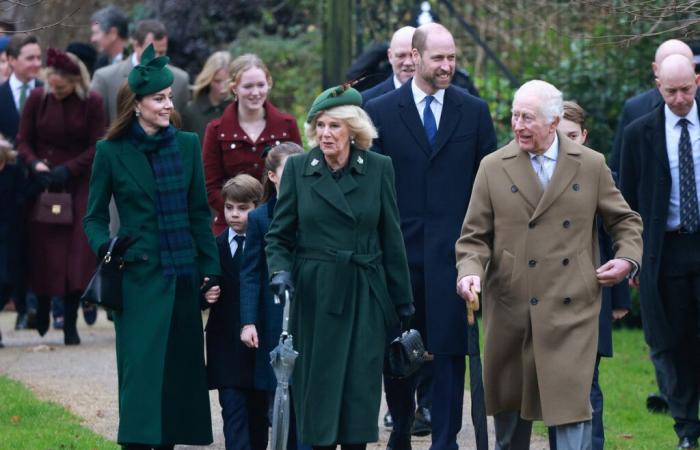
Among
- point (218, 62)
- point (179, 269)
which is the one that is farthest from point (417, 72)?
point (218, 62)

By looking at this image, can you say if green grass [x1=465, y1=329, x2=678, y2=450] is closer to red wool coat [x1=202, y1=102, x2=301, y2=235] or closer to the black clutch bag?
the black clutch bag

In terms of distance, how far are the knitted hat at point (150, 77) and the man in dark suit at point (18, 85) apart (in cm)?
635

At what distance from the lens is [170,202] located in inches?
318

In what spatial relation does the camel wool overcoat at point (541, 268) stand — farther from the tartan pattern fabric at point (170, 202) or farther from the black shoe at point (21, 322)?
the black shoe at point (21, 322)

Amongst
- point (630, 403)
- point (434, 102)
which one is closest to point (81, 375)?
point (630, 403)

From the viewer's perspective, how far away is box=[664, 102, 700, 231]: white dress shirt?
Result: 9758mm

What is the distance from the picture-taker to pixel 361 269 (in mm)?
7625

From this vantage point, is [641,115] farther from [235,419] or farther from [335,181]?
[235,419]

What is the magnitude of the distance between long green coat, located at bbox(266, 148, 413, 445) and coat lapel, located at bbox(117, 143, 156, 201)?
0.76 metres

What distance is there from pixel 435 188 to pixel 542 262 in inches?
55.2

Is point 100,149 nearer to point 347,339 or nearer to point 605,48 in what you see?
point 347,339

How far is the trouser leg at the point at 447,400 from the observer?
28.3ft

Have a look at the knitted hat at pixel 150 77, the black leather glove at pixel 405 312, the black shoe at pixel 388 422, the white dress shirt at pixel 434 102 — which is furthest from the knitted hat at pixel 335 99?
the black shoe at pixel 388 422

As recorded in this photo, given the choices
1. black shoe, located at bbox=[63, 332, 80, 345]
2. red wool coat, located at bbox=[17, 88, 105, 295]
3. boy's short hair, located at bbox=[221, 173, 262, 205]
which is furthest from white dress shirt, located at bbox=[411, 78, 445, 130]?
black shoe, located at bbox=[63, 332, 80, 345]
